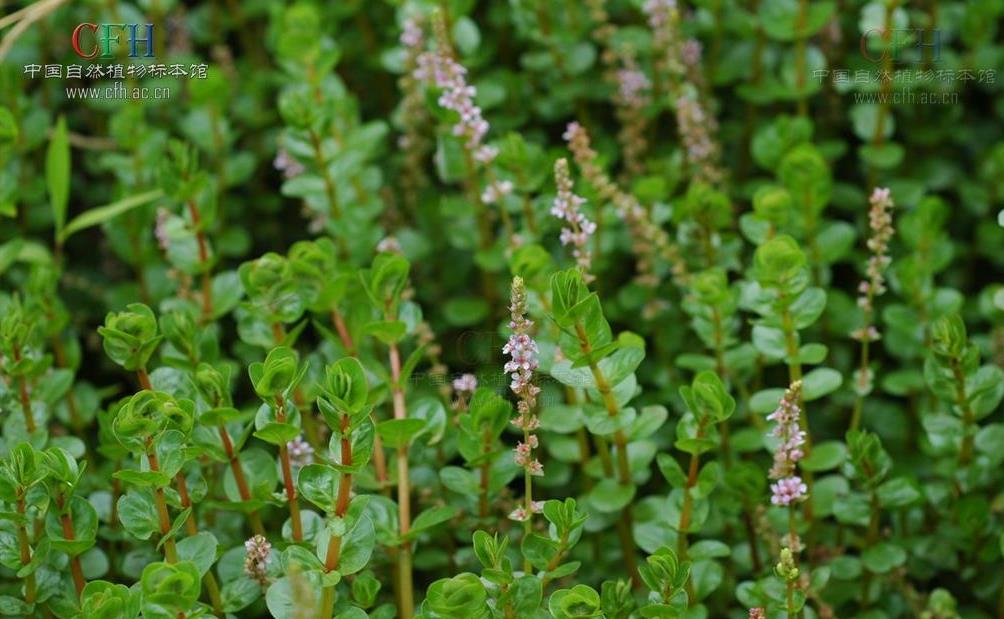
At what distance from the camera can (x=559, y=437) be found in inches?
61.6

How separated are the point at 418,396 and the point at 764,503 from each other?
0.41 m

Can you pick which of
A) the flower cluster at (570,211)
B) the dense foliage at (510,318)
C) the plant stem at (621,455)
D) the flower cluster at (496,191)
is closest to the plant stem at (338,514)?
the dense foliage at (510,318)

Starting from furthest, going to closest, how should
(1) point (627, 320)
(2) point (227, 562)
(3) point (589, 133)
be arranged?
(3) point (589, 133), (1) point (627, 320), (2) point (227, 562)

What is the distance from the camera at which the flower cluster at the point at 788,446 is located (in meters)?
1.24

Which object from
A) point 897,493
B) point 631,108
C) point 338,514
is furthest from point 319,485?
point 631,108

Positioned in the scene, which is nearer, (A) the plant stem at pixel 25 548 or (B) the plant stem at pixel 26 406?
(A) the plant stem at pixel 25 548

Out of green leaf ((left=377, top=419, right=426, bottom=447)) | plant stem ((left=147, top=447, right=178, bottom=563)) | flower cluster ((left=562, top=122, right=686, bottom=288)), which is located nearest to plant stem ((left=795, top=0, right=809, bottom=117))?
flower cluster ((left=562, top=122, right=686, bottom=288))

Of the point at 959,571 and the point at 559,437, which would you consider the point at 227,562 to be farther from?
the point at 959,571

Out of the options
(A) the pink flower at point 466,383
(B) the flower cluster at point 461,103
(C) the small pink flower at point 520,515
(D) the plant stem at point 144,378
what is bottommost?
(C) the small pink flower at point 520,515

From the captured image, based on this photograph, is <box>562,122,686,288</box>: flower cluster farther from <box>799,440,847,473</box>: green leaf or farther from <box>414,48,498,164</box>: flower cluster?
<box>799,440,847,473</box>: green leaf

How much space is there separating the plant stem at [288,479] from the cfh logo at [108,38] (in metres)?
0.98

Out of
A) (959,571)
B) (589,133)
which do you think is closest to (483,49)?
(589,133)

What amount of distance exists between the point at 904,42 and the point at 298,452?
1038 mm

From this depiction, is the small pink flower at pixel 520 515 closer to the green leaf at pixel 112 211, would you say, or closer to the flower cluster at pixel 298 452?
the flower cluster at pixel 298 452
